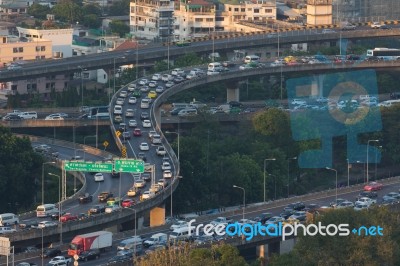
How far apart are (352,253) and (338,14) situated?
41.0 meters

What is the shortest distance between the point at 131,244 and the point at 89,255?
1.19 metres

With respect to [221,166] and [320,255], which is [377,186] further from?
[320,255]

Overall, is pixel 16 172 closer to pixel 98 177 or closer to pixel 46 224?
pixel 98 177

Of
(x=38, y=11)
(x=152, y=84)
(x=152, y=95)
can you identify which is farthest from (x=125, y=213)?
(x=38, y=11)

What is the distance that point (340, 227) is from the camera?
3372cm

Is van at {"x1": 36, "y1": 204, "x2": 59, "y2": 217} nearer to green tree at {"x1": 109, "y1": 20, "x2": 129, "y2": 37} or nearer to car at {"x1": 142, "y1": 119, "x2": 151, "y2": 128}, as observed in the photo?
car at {"x1": 142, "y1": 119, "x2": 151, "y2": 128}

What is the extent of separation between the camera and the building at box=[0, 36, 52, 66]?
62.8 m

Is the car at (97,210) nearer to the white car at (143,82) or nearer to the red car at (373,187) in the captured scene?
the red car at (373,187)

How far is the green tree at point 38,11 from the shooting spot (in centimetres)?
7481

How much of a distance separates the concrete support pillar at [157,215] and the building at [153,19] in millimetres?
31274

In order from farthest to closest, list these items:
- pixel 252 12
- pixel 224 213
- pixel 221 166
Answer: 1. pixel 252 12
2. pixel 221 166
3. pixel 224 213

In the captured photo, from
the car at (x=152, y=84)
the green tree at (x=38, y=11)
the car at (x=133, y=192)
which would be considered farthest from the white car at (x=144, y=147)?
the green tree at (x=38, y=11)

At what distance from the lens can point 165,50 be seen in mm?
61875

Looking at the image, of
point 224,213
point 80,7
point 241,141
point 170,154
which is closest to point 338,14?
point 80,7
